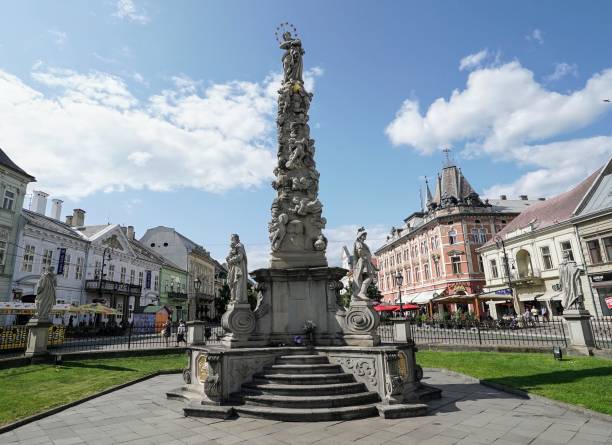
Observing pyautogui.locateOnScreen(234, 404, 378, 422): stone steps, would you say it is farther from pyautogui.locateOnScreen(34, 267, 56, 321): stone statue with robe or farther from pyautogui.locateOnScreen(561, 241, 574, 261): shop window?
pyautogui.locateOnScreen(561, 241, 574, 261): shop window

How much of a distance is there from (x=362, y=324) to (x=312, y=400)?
2.48 m

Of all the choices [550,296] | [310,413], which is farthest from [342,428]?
[550,296]

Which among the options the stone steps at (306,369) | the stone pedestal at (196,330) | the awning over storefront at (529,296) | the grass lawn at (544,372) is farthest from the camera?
the awning over storefront at (529,296)

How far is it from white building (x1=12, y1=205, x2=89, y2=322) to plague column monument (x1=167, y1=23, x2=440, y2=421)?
24442 mm

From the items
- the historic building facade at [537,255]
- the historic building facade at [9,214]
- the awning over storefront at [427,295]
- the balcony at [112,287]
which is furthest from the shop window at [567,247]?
the historic building facade at [9,214]

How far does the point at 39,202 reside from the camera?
119 feet

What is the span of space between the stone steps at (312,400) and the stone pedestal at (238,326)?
5.91 feet

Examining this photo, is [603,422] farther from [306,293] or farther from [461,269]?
[461,269]

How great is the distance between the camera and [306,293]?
9.91 metres

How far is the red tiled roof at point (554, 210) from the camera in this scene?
112 feet

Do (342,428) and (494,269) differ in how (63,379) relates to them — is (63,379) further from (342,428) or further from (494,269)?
(494,269)

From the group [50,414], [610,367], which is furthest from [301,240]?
[610,367]

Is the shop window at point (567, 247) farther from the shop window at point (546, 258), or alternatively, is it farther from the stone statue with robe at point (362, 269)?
the stone statue with robe at point (362, 269)

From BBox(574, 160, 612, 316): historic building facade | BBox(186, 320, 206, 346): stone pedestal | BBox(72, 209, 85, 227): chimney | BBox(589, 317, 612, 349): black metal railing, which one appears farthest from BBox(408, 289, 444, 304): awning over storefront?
BBox(72, 209, 85, 227): chimney
